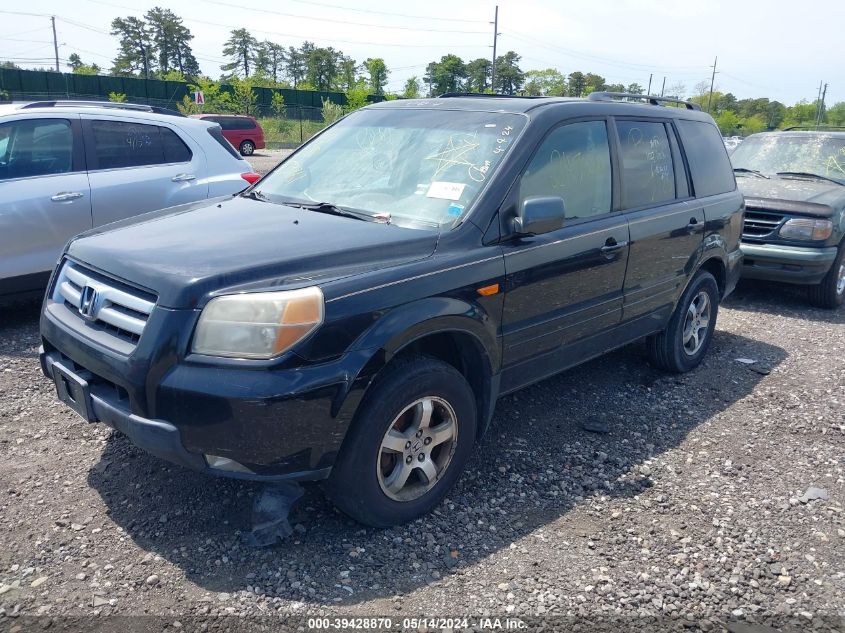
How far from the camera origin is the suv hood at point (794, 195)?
24.7 feet

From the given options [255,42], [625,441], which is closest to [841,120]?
[255,42]

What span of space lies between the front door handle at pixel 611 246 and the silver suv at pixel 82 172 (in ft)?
12.8

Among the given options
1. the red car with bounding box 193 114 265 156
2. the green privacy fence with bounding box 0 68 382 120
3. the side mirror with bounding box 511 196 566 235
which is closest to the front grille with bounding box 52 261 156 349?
the side mirror with bounding box 511 196 566 235

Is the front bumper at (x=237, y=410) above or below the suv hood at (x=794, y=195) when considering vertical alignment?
below

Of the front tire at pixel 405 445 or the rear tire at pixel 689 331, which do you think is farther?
the rear tire at pixel 689 331

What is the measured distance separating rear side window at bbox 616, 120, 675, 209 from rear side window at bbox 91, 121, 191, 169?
162 inches

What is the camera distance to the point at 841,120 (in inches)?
2719

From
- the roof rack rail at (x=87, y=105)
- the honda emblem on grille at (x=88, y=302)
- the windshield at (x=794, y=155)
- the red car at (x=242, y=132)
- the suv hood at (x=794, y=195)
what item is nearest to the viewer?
the honda emblem on grille at (x=88, y=302)

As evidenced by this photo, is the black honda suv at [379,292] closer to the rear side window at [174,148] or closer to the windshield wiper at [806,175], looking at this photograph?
the rear side window at [174,148]

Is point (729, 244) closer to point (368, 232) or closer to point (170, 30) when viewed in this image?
point (368, 232)

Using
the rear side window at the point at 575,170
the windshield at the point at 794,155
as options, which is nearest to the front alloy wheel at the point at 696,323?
the rear side window at the point at 575,170

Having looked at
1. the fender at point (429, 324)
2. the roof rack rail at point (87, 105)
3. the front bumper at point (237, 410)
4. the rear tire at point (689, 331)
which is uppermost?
the roof rack rail at point (87, 105)

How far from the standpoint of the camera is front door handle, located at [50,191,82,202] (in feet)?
18.6

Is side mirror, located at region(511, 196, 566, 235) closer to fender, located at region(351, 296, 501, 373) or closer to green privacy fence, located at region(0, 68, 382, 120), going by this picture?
fender, located at region(351, 296, 501, 373)
